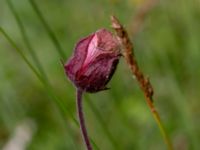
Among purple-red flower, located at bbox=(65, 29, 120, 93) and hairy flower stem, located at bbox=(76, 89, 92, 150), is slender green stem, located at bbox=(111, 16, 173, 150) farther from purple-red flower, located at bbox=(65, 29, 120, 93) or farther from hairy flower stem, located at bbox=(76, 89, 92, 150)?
hairy flower stem, located at bbox=(76, 89, 92, 150)

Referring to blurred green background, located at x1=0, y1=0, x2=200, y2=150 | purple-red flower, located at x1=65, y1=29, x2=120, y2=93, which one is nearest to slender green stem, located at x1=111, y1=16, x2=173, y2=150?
purple-red flower, located at x1=65, y1=29, x2=120, y2=93

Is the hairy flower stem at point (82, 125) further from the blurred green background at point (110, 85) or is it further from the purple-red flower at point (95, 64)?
the blurred green background at point (110, 85)

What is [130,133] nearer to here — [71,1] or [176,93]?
[176,93]

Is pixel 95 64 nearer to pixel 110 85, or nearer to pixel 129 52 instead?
pixel 129 52

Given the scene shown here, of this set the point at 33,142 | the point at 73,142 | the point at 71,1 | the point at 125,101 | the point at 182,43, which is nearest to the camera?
the point at 73,142

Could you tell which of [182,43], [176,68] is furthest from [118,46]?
[182,43]

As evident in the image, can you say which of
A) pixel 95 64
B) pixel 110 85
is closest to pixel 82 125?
pixel 95 64
